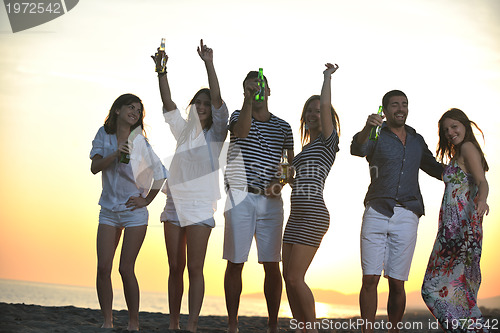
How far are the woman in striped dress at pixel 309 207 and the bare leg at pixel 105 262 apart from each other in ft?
4.18

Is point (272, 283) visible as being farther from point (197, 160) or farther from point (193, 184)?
point (197, 160)

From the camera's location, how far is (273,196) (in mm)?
4582

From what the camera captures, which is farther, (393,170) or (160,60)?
(160,60)

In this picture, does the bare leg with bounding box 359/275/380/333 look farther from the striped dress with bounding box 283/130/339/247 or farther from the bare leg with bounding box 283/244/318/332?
the striped dress with bounding box 283/130/339/247

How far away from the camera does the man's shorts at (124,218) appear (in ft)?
14.7

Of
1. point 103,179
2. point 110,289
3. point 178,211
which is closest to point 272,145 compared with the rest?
point 178,211

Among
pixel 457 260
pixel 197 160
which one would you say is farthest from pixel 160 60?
pixel 457 260

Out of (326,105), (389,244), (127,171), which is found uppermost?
(326,105)

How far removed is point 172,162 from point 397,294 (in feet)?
6.47

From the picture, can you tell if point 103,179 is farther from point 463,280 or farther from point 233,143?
point 463,280

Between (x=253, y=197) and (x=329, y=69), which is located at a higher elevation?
(x=329, y=69)

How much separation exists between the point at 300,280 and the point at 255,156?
38.1 inches

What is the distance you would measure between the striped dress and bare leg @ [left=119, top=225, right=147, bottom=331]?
108 centimetres

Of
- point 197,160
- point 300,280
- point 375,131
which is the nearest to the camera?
point 300,280
